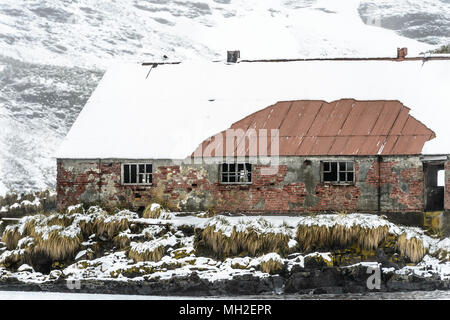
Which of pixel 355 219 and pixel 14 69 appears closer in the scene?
pixel 355 219

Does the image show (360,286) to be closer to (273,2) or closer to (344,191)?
(344,191)

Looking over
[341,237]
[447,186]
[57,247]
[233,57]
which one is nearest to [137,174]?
[57,247]

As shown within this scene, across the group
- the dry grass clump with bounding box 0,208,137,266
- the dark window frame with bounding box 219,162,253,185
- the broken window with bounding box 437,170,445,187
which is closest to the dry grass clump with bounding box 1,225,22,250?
the dry grass clump with bounding box 0,208,137,266

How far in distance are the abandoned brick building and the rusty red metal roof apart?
0.13ft

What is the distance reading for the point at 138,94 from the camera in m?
29.4

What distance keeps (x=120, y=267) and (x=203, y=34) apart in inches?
3471

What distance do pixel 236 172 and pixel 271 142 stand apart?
5.73 ft

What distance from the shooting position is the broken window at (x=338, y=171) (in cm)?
2556

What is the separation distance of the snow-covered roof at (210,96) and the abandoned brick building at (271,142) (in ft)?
0.20

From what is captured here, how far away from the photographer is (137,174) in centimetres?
2688

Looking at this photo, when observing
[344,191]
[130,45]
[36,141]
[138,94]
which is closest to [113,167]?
[138,94]

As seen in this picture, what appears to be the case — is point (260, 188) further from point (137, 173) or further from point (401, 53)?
point (401, 53)

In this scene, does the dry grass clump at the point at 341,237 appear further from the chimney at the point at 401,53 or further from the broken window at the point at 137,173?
the chimney at the point at 401,53

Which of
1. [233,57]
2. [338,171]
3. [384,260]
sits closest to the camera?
[384,260]
